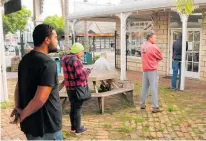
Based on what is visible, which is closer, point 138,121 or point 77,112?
point 77,112

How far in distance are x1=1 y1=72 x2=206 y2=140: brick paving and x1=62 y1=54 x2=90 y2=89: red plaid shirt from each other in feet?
2.95

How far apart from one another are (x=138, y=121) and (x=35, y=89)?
343 cm

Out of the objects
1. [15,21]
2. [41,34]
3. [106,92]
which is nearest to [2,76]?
[106,92]

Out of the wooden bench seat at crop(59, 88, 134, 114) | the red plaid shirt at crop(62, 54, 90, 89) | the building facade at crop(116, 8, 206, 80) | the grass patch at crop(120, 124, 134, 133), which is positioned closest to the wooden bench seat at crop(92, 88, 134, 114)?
the wooden bench seat at crop(59, 88, 134, 114)

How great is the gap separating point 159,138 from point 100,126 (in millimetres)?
1156

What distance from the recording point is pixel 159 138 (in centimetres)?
457

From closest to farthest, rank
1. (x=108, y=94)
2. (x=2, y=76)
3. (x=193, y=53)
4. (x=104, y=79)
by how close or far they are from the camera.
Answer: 1. (x=108, y=94)
2. (x=104, y=79)
3. (x=2, y=76)
4. (x=193, y=53)

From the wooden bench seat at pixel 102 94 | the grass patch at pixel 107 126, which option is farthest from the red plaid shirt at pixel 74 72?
the wooden bench seat at pixel 102 94

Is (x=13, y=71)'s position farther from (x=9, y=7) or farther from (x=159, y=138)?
(x=159, y=138)

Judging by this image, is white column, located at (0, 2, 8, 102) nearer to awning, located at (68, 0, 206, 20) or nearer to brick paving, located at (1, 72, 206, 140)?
brick paving, located at (1, 72, 206, 140)

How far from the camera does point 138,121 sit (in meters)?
5.46

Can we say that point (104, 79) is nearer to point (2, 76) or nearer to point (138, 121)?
point (138, 121)

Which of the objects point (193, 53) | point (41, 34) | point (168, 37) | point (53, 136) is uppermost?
point (168, 37)

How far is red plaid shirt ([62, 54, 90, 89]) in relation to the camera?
4.46 m
